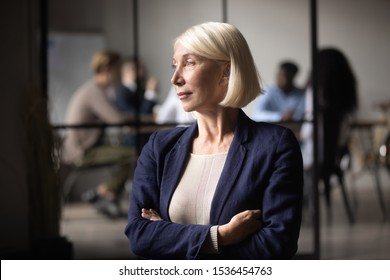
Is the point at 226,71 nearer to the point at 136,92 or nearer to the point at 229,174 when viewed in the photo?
the point at 229,174

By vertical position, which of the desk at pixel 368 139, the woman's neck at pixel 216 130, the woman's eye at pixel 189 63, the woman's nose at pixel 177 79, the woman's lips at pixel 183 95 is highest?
the woman's eye at pixel 189 63

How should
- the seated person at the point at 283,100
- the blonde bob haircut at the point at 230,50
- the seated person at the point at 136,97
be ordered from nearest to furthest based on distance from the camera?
1. the blonde bob haircut at the point at 230,50
2. the seated person at the point at 283,100
3. the seated person at the point at 136,97

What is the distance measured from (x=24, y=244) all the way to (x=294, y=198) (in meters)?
2.63

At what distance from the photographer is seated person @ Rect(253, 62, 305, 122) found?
13.9 feet

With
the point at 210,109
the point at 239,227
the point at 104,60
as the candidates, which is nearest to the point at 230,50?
the point at 210,109

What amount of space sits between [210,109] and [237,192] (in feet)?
0.67

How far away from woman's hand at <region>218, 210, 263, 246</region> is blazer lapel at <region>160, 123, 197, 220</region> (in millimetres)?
139

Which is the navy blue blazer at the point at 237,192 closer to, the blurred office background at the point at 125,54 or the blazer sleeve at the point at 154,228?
the blazer sleeve at the point at 154,228

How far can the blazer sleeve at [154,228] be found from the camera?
1759 mm

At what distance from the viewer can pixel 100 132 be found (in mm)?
4430

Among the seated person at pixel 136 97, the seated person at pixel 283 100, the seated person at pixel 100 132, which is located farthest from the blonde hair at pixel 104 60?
the seated person at pixel 283 100

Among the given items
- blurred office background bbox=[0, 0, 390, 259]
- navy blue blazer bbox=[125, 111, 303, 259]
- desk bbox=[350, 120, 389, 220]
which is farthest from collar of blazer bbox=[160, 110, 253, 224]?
desk bbox=[350, 120, 389, 220]
